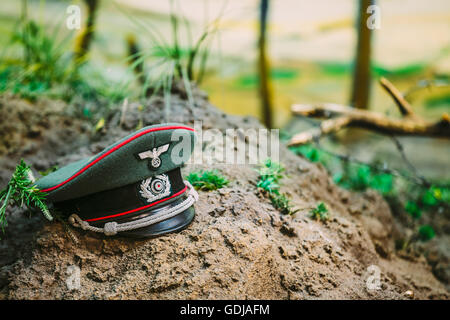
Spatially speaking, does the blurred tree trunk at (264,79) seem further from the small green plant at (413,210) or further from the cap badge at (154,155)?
the cap badge at (154,155)

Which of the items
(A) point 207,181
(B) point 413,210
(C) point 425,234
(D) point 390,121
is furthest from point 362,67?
(A) point 207,181

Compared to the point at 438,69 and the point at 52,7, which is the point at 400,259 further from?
the point at 52,7

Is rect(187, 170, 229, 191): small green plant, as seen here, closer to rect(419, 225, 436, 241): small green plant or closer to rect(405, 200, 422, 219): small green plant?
rect(419, 225, 436, 241): small green plant

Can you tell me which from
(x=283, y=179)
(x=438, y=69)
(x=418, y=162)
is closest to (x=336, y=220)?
(x=283, y=179)

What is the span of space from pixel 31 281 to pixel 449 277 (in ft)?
8.66

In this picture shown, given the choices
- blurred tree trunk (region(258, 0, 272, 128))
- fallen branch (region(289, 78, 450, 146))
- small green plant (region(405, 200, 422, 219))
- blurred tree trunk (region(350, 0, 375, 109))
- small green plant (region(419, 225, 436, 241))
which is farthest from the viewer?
blurred tree trunk (region(258, 0, 272, 128))

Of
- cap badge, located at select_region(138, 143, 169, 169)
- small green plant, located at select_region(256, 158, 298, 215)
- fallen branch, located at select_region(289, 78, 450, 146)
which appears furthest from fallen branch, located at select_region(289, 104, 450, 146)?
cap badge, located at select_region(138, 143, 169, 169)

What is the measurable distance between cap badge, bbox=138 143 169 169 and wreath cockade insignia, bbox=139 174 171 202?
0.06 metres

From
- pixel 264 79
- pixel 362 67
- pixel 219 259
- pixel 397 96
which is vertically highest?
pixel 362 67

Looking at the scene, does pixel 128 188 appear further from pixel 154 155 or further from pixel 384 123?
pixel 384 123

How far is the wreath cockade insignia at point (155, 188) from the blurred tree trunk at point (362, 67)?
3.58 m

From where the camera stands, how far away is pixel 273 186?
1.88 metres

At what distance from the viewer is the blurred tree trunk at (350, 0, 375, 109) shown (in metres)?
4.26

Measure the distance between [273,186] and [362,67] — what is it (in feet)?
11.0
